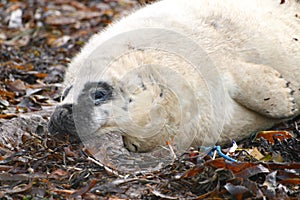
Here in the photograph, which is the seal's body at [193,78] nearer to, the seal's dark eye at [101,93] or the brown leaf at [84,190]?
the seal's dark eye at [101,93]

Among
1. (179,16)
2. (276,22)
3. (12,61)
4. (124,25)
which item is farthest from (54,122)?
(12,61)

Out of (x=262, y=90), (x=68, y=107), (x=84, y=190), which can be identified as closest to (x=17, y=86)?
(x=68, y=107)

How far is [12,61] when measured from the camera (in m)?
7.73

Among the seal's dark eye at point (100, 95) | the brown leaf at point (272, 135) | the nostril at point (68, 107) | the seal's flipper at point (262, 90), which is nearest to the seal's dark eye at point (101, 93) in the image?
the seal's dark eye at point (100, 95)

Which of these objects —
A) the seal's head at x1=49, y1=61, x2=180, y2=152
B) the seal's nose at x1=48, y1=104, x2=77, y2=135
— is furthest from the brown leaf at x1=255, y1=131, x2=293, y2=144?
the seal's nose at x1=48, y1=104, x2=77, y2=135

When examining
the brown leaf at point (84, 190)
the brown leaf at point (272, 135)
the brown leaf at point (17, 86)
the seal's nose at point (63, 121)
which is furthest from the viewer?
the brown leaf at point (17, 86)

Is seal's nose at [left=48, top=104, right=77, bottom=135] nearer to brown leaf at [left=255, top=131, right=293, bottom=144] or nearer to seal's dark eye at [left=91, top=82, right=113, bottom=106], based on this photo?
seal's dark eye at [left=91, top=82, right=113, bottom=106]

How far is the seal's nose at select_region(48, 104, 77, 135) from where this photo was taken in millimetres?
3992

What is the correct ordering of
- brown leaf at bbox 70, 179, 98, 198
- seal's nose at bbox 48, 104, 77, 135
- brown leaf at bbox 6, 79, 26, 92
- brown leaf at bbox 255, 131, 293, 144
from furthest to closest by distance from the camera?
brown leaf at bbox 6, 79, 26, 92
brown leaf at bbox 255, 131, 293, 144
seal's nose at bbox 48, 104, 77, 135
brown leaf at bbox 70, 179, 98, 198

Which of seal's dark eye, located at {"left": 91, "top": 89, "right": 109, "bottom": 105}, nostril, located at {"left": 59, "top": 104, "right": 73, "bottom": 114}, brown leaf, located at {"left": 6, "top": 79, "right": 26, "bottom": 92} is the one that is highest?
seal's dark eye, located at {"left": 91, "top": 89, "right": 109, "bottom": 105}

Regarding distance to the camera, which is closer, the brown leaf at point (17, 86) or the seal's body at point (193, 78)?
the seal's body at point (193, 78)

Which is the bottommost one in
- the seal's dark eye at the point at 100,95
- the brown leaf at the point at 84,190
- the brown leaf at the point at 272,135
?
the brown leaf at the point at 84,190

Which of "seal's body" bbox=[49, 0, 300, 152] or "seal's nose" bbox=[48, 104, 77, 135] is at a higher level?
"seal's body" bbox=[49, 0, 300, 152]

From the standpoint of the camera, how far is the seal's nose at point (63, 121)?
13.1ft
